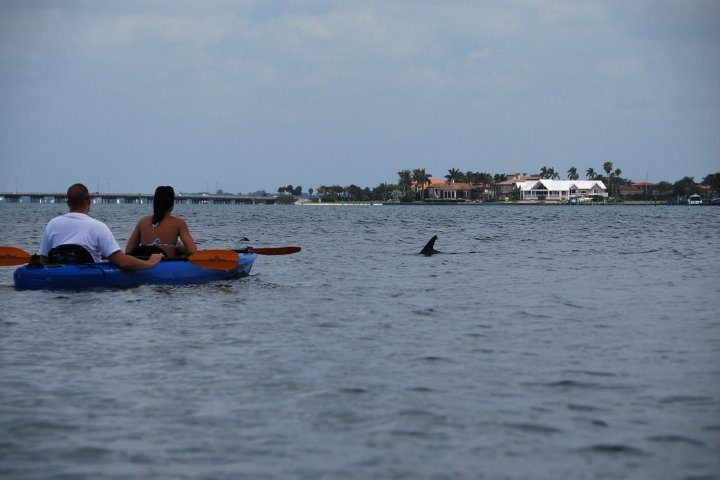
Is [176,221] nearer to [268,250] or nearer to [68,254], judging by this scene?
[68,254]

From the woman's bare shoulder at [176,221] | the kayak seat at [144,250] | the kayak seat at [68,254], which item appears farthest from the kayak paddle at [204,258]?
the kayak seat at [68,254]

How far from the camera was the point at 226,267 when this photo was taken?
56.3 feet

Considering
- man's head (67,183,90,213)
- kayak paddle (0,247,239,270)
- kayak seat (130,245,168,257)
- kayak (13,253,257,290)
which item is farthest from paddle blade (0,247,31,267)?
man's head (67,183,90,213)

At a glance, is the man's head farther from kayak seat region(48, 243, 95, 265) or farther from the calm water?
the calm water

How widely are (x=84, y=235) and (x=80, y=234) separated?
8 centimetres

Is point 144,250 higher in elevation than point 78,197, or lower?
lower

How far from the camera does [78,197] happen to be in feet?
47.0

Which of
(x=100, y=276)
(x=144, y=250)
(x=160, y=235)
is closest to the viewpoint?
(x=100, y=276)

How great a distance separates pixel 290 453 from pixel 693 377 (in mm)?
4552

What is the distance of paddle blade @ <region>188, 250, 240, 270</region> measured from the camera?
1658 cm

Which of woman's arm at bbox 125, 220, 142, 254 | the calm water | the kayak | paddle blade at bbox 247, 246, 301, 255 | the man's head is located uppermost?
the man's head

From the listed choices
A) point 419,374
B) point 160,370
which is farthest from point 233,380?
point 419,374

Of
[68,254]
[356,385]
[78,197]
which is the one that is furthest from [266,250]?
[356,385]

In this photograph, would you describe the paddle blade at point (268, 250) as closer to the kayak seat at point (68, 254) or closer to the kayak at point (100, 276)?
the kayak at point (100, 276)
